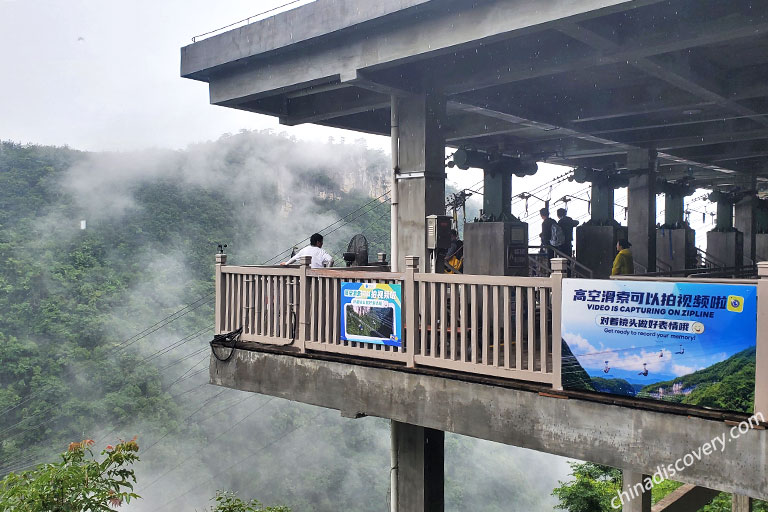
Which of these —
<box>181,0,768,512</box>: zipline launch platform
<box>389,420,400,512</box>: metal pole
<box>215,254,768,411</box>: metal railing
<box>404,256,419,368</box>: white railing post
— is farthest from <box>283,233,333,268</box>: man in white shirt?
<box>404,256,419,368</box>: white railing post

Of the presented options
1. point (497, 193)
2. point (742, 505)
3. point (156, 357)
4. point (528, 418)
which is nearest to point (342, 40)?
point (528, 418)

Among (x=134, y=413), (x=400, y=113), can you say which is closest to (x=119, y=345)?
(x=134, y=413)

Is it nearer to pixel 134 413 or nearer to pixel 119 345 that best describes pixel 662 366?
pixel 134 413

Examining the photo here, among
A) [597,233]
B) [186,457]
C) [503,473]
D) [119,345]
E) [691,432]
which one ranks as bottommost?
[503,473]

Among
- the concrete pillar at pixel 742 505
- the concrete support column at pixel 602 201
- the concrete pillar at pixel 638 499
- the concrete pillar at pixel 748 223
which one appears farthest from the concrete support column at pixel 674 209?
the concrete pillar at pixel 638 499

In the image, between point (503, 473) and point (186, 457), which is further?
point (503, 473)

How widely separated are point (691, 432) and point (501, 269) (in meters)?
6.04

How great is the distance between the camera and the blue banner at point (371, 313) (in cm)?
646

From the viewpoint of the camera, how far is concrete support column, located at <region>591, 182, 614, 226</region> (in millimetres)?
18312

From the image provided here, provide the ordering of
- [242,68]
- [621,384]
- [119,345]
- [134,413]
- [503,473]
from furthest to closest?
1. [503,473]
2. [119,345]
3. [134,413]
4. [242,68]
5. [621,384]

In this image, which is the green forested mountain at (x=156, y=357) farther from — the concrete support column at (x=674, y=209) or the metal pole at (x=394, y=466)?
the metal pole at (x=394, y=466)

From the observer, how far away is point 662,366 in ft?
15.8

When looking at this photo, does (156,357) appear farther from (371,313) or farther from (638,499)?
(371,313)

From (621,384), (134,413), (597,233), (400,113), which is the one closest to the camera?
(621,384)
